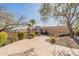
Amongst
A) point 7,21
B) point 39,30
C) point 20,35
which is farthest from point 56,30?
point 7,21

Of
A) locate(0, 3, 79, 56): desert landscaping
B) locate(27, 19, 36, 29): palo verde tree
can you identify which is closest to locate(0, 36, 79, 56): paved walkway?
locate(0, 3, 79, 56): desert landscaping

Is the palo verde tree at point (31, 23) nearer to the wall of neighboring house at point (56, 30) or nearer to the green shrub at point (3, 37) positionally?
the wall of neighboring house at point (56, 30)

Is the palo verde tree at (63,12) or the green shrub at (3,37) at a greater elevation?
the palo verde tree at (63,12)

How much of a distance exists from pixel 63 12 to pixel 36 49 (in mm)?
433

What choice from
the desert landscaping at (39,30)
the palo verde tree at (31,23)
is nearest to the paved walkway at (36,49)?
the desert landscaping at (39,30)

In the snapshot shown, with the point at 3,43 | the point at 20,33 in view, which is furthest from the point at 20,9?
the point at 3,43

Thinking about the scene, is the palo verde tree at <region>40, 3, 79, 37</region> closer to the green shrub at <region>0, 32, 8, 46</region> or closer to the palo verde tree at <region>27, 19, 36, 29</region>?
the palo verde tree at <region>27, 19, 36, 29</region>

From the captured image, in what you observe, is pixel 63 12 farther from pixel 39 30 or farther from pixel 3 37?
pixel 3 37

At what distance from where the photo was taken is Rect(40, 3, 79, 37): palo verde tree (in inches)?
77.7

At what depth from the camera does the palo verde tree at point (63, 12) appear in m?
1.97

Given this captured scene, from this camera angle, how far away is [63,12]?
200 centimetres

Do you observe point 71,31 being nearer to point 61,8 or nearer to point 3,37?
point 61,8

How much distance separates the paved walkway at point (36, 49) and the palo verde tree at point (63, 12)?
0.56ft

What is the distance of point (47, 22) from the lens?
200cm
